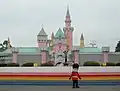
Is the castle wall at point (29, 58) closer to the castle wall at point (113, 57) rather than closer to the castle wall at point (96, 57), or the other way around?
the castle wall at point (96, 57)

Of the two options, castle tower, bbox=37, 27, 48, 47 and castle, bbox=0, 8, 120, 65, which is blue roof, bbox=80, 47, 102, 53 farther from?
castle tower, bbox=37, 27, 48, 47

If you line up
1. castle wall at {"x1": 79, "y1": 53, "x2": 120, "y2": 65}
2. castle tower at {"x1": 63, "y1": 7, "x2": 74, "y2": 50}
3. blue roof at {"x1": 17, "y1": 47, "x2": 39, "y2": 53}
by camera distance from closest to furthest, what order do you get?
1. castle wall at {"x1": 79, "y1": 53, "x2": 120, "y2": 65}
2. blue roof at {"x1": 17, "y1": 47, "x2": 39, "y2": 53}
3. castle tower at {"x1": 63, "y1": 7, "x2": 74, "y2": 50}

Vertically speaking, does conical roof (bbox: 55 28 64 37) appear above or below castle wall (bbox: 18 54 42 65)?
above

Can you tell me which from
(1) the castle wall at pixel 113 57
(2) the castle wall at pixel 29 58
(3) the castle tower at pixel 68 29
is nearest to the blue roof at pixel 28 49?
(2) the castle wall at pixel 29 58

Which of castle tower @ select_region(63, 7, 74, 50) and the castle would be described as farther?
castle tower @ select_region(63, 7, 74, 50)

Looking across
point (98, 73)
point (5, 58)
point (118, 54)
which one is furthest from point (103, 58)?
point (98, 73)

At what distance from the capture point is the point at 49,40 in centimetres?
10862

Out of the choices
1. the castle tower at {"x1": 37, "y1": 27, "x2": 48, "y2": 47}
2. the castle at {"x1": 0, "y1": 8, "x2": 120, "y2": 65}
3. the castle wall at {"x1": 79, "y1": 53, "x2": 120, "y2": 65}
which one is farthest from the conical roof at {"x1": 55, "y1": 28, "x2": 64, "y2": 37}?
the castle wall at {"x1": 79, "y1": 53, "x2": 120, "y2": 65}

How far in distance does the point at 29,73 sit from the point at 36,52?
68442 mm

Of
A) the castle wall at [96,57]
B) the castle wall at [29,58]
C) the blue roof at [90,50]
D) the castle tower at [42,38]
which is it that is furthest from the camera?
the castle tower at [42,38]

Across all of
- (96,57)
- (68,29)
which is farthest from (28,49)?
(96,57)

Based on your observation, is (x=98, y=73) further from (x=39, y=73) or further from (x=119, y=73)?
(x=39, y=73)

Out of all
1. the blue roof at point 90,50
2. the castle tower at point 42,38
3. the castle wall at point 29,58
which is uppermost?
the castle tower at point 42,38

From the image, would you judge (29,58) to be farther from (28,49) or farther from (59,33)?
(59,33)
